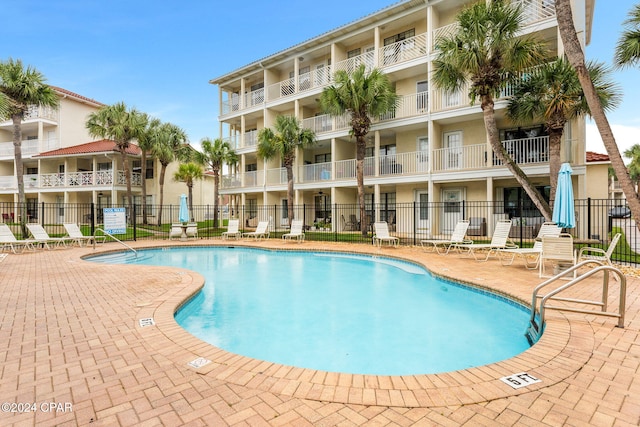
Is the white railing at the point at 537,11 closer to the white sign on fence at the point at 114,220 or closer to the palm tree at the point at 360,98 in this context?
the palm tree at the point at 360,98

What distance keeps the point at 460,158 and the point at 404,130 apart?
155 inches

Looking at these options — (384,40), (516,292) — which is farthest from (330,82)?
(516,292)

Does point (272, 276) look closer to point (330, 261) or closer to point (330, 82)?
point (330, 261)

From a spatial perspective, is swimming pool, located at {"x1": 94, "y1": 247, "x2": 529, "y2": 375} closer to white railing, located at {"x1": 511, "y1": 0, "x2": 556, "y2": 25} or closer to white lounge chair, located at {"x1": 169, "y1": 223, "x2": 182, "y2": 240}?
white lounge chair, located at {"x1": 169, "y1": 223, "x2": 182, "y2": 240}

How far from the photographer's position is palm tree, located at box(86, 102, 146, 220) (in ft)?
72.6

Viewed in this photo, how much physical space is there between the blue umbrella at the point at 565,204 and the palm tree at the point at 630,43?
5.74m

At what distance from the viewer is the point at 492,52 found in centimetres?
1084

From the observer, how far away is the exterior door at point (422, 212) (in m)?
17.5

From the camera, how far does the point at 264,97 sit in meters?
22.7

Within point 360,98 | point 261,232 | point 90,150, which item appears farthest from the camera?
point 90,150

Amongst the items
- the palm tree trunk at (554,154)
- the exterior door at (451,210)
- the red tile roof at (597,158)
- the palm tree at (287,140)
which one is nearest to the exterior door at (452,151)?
the exterior door at (451,210)

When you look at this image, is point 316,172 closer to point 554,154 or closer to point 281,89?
point 281,89

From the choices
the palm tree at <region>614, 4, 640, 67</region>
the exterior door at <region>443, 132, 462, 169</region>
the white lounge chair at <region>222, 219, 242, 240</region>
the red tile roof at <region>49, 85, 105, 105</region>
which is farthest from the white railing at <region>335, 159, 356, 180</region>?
the red tile roof at <region>49, 85, 105, 105</region>

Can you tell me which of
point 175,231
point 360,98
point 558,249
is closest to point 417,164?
point 360,98
